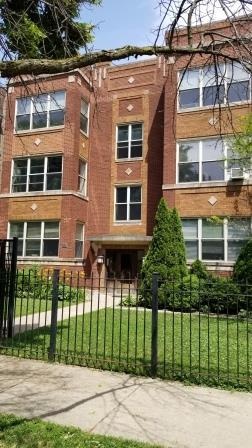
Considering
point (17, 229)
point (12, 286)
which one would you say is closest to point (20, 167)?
point (17, 229)

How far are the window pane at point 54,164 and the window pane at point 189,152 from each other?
6.23m

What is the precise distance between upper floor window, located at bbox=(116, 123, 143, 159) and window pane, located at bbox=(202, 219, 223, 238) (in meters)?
6.08

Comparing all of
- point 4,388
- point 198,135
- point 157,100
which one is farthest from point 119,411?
point 157,100

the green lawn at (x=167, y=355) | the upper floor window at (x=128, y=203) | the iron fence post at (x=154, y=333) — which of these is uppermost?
the upper floor window at (x=128, y=203)

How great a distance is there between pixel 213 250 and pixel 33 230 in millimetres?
9127

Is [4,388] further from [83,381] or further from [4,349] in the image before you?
[4,349]

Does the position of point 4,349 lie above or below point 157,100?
below

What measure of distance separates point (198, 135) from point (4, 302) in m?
12.9

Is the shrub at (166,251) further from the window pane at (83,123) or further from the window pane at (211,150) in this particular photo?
the window pane at (83,123)

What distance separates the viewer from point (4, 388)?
19.9 feet

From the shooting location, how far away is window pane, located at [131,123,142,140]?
907 inches

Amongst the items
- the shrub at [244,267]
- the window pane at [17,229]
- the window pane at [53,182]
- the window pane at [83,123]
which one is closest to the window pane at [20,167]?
the window pane at [53,182]

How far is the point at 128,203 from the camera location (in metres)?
22.8

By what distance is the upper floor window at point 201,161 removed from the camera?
18.7m
